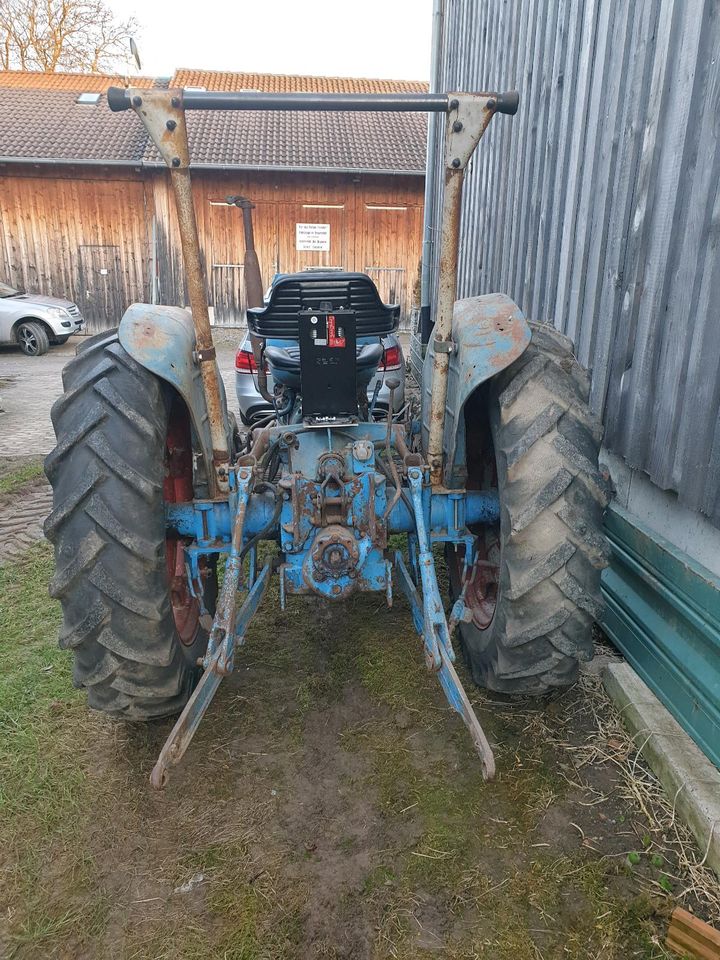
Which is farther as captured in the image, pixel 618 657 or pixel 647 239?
pixel 618 657

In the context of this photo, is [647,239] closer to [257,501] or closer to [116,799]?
[257,501]

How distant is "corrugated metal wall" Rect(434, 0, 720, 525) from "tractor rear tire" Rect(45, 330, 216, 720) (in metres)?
2.00

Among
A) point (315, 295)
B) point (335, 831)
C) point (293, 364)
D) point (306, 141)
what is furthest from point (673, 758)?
point (306, 141)

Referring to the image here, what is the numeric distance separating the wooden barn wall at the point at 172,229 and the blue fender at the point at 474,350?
46.7 ft

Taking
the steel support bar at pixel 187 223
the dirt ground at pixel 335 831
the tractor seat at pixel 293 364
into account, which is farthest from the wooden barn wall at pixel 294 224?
the dirt ground at pixel 335 831

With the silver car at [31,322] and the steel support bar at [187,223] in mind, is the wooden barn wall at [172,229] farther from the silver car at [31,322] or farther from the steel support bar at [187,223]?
the steel support bar at [187,223]

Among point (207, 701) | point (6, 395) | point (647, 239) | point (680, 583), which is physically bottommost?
point (6, 395)

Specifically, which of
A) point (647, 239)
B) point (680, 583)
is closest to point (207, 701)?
point (680, 583)

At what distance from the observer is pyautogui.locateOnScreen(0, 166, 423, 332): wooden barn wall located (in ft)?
53.9

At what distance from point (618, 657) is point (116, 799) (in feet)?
7.37

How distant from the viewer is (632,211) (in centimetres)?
324

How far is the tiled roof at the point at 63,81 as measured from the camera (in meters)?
20.3

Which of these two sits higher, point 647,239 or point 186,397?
point 647,239

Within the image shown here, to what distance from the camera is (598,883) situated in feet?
7.13
